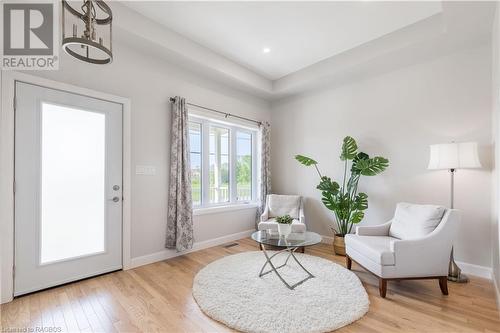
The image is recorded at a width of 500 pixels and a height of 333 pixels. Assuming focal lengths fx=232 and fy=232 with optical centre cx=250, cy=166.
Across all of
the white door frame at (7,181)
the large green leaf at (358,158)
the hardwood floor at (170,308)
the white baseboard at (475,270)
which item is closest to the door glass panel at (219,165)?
the hardwood floor at (170,308)

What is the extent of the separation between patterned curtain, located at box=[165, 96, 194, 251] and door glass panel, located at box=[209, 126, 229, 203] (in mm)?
750

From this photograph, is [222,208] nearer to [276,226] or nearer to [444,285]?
[276,226]

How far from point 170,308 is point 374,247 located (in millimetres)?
2092

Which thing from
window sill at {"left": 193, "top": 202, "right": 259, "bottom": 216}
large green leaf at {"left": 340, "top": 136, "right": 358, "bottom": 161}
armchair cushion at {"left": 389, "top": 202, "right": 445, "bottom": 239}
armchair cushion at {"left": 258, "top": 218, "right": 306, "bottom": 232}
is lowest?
armchair cushion at {"left": 258, "top": 218, "right": 306, "bottom": 232}

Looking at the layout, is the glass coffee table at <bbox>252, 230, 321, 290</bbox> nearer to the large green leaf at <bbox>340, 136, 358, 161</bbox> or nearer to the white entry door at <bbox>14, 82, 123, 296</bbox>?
the large green leaf at <bbox>340, 136, 358, 161</bbox>

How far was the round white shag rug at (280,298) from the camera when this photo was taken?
1.84 meters

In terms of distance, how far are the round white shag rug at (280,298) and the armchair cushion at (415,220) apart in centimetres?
76

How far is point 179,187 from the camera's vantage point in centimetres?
339

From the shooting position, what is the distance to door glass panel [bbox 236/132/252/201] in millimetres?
4668

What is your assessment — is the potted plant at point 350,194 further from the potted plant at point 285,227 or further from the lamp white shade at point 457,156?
the potted plant at point 285,227

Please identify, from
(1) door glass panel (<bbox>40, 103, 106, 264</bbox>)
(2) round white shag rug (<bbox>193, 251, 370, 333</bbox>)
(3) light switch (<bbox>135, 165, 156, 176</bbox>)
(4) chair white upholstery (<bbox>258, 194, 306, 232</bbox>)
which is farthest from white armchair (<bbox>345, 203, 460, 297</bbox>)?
(1) door glass panel (<bbox>40, 103, 106, 264</bbox>)

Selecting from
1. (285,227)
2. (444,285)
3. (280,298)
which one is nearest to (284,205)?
(285,227)

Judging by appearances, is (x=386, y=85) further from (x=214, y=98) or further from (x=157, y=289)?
(x=157, y=289)

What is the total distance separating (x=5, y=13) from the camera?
222 centimetres
